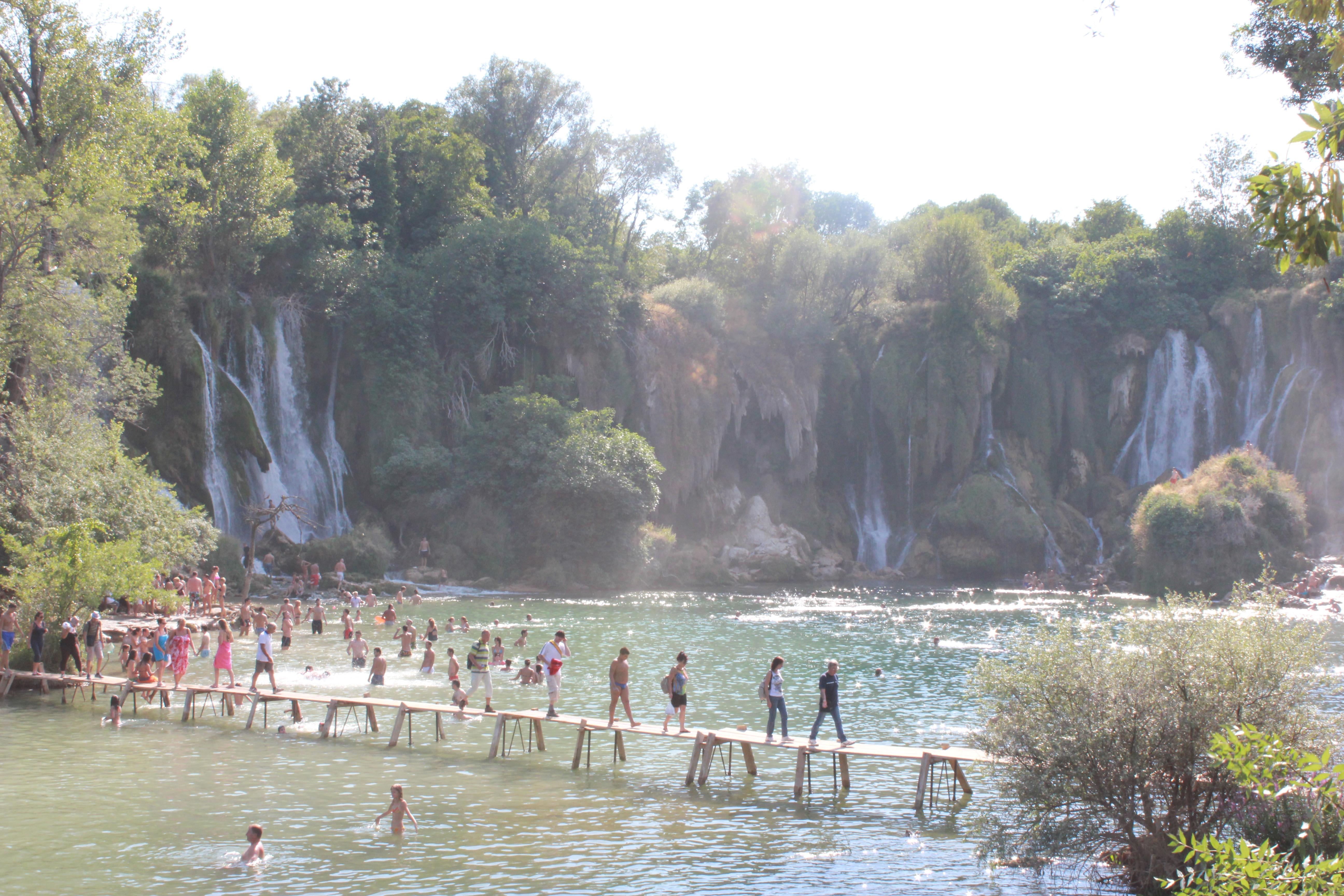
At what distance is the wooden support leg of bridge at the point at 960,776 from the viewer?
17609 mm

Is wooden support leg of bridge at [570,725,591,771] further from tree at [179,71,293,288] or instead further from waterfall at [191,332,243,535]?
tree at [179,71,293,288]

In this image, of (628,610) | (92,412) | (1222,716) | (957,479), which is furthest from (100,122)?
(957,479)

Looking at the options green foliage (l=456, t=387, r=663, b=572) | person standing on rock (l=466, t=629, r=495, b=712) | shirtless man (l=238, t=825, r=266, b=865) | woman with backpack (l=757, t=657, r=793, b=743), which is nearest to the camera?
shirtless man (l=238, t=825, r=266, b=865)

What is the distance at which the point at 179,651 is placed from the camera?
81.9ft

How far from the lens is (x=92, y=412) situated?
35.8m

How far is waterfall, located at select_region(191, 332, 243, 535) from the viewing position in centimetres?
4528

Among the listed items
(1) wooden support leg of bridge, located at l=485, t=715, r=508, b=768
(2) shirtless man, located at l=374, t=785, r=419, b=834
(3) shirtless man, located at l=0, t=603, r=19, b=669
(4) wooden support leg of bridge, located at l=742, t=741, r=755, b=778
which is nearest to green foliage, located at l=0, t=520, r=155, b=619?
(3) shirtless man, located at l=0, t=603, r=19, b=669

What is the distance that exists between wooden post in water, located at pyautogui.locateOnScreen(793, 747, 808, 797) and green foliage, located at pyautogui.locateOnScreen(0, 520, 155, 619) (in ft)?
60.1

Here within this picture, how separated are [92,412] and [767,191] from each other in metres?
62.5

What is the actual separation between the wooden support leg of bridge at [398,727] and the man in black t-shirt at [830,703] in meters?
8.07

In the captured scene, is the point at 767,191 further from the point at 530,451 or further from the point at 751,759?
the point at 751,759

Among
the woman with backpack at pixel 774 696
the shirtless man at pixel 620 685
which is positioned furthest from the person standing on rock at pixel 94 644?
the woman with backpack at pixel 774 696

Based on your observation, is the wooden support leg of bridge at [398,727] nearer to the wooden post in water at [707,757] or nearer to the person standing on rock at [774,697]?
the wooden post in water at [707,757]

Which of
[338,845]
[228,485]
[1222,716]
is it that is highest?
[228,485]
